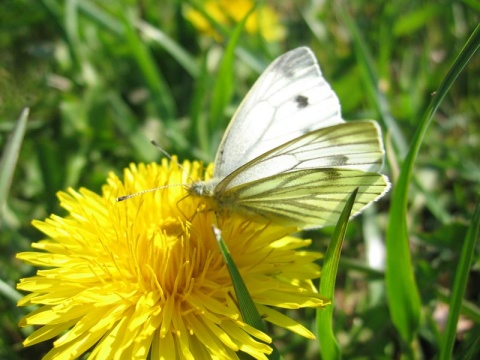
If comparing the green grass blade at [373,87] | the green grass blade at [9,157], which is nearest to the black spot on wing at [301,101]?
the green grass blade at [373,87]

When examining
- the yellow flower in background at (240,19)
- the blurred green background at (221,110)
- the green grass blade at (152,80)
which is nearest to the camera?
the blurred green background at (221,110)

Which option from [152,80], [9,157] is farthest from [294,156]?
[152,80]

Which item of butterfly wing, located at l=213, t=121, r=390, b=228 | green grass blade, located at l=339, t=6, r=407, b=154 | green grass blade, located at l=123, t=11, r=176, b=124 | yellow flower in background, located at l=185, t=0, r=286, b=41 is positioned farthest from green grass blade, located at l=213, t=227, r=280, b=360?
yellow flower in background, located at l=185, t=0, r=286, b=41

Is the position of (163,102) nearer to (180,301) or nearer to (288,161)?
(288,161)

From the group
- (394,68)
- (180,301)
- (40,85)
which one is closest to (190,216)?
(180,301)

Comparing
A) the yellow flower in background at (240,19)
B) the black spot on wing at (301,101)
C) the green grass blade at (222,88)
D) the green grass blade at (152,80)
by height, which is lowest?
the black spot on wing at (301,101)

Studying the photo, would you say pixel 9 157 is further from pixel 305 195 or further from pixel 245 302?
pixel 305 195

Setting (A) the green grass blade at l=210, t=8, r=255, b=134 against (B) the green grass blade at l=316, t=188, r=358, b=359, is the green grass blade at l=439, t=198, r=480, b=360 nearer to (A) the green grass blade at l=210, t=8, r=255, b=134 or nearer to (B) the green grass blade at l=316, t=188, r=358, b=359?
(B) the green grass blade at l=316, t=188, r=358, b=359

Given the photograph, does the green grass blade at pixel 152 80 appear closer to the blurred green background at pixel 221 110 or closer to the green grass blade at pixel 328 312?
the blurred green background at pixel 221 110

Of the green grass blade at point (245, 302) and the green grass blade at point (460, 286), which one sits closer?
the green grass blade at point (245, 302)
